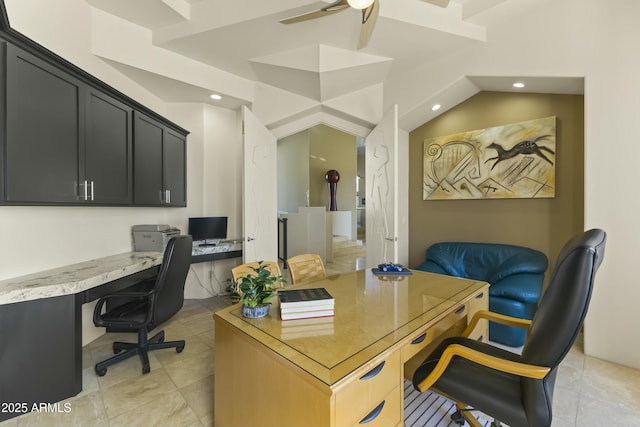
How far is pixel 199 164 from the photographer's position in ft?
12.2

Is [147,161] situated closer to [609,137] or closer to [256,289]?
[256,289]

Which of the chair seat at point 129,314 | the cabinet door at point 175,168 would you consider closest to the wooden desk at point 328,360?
the chair seat at point 129,314

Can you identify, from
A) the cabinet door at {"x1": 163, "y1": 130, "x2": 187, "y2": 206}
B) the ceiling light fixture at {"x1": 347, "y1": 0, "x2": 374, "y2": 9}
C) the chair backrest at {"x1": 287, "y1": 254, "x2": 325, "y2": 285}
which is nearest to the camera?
the ceiling light fixture at {"x1": 347, "y1": 0, "x2": 374, "y2": 9}

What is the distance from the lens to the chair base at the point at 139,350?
2053 millimetres

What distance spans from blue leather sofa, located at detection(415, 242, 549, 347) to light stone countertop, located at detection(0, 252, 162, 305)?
10.4 feet

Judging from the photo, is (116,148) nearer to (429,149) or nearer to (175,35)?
(175,35)

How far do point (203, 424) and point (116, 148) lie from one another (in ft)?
7.52

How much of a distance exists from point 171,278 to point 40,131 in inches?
51.1

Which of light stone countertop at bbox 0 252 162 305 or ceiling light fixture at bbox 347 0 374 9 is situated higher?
ceiling light fixture at bbox 347 0 374 9

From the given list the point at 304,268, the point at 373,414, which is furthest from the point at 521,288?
the point at 373,414

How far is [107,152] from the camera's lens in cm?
231

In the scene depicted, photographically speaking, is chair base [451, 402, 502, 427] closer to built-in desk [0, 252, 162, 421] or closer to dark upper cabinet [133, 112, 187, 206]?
built-in desk [0, 252, 162, 421]

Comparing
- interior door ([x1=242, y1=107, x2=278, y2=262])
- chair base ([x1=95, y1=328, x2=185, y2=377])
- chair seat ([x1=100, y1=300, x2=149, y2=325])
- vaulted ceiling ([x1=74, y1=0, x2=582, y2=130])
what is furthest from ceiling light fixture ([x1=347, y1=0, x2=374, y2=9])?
chair base ([x1=95, y1=328, x2=185, y2=377])

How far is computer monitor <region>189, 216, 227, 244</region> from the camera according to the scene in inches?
138
